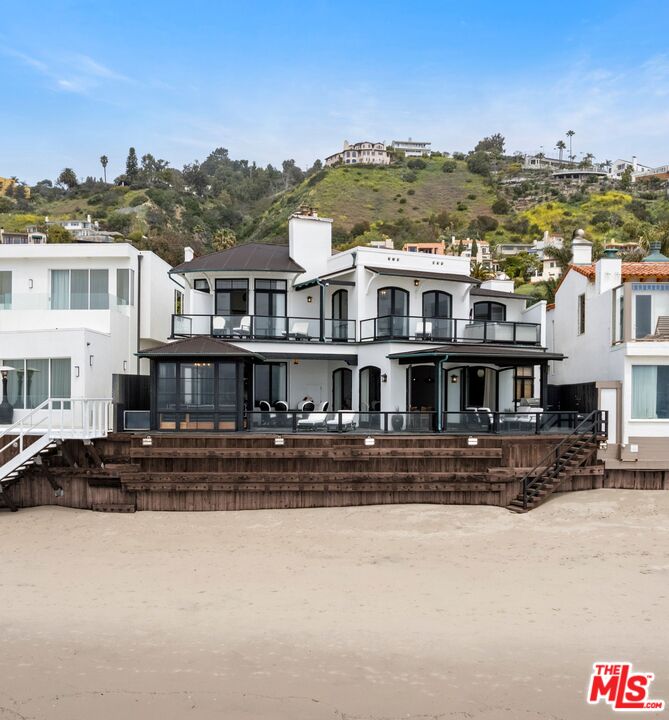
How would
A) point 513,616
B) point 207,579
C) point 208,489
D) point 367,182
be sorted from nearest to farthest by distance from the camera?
1. point 513,616
2. point 207,579
3. point 208,489
4. point 367,182

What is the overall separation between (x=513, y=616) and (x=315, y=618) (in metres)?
3.42

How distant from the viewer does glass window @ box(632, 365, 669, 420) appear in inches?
827

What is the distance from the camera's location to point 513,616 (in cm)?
1157

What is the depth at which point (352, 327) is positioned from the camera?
25766mm

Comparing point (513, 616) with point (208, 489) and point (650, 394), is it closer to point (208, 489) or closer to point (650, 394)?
point (208, 489)

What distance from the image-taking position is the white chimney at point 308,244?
2781 cm

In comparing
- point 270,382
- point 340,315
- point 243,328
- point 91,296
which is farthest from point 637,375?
point 91,296

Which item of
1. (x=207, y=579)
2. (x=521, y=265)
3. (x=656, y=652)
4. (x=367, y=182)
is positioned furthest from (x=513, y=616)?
(x=367, y=182)

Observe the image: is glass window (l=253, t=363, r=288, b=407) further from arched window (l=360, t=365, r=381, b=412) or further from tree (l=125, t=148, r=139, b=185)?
tree (l=125, t=148, r=139, b=185)

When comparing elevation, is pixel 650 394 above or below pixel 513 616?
above

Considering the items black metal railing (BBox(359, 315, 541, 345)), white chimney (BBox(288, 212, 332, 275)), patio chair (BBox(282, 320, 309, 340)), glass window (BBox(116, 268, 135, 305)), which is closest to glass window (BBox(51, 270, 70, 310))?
glass window (BBox(116, 268, 135, 305))

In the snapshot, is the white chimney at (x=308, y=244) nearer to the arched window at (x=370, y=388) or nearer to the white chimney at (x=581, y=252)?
the arched window at (x=370, y=388)

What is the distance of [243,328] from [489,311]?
11656mm

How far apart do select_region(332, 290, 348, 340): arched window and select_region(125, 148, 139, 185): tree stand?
391 feet
